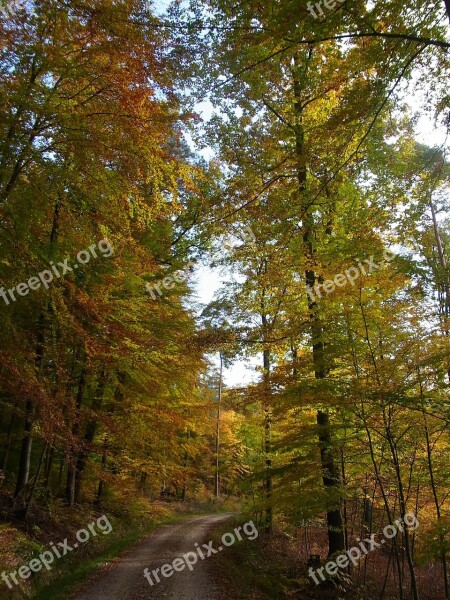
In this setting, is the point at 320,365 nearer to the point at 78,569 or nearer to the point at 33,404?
A: the point at 33,404

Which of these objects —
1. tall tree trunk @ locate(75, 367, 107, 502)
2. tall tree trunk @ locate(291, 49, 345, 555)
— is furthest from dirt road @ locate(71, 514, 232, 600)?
tall tree trunk @ locate(75, 367, 107, 502)

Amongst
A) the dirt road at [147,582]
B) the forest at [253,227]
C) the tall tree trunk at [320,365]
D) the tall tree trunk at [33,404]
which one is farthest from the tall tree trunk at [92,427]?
the tall tree trunk at [320,365]

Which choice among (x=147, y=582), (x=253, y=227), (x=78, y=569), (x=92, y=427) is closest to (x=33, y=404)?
(x=78, y=569)

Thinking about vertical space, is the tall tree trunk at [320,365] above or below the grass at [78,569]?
above

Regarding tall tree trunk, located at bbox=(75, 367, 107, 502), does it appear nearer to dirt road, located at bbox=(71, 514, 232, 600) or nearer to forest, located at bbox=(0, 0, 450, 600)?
forest, located at bbox=(0, 0, 450, 600)

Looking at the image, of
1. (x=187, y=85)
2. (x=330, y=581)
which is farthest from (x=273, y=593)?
(x=187, y=85)

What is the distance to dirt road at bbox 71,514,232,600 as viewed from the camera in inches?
286

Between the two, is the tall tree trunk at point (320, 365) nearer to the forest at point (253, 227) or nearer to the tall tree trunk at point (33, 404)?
the forest at point (253, 227)

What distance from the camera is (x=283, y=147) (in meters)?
7.20

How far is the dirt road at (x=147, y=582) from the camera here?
7258mm

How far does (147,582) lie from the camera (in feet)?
26.3

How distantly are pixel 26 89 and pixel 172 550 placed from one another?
39.5 feet

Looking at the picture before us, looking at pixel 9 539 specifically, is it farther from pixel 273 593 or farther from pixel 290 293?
pixel 290 293

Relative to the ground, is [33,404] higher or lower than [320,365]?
lower
